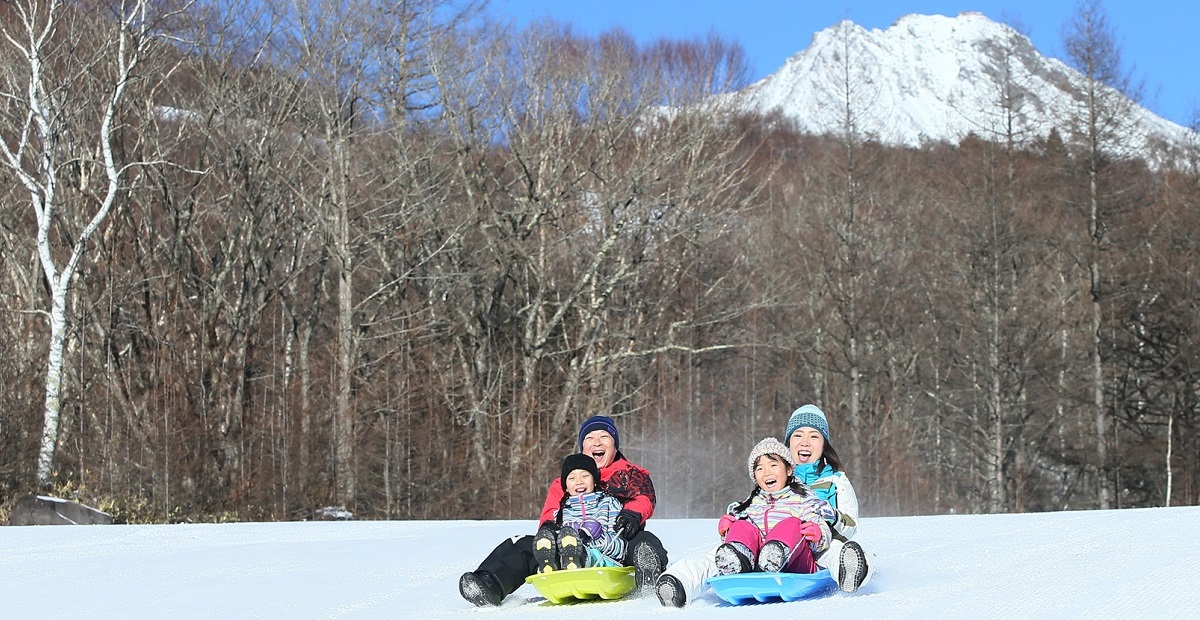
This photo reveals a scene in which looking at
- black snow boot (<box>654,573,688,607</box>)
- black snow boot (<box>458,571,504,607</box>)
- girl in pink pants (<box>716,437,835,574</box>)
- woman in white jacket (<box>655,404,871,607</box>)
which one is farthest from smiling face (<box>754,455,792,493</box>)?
black snow boot (<box>458,571,504,607</box>)

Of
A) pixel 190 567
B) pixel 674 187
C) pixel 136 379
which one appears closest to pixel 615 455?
pixel 190 567

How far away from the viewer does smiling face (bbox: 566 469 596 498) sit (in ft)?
20.6

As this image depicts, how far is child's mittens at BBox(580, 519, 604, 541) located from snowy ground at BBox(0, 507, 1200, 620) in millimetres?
328

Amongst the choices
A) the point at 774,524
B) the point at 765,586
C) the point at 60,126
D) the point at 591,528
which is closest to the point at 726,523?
the point at 774,524

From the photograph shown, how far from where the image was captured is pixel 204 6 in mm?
21969

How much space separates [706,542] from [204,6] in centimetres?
1669

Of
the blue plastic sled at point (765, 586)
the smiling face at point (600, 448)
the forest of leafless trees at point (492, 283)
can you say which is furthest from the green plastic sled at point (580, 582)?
the forest of leafless trees at point (492, 283)

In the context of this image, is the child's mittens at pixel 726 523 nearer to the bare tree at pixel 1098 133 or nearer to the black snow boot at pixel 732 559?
the black snow boot at pixel 732 559

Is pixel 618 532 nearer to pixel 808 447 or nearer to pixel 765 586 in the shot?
pixel 765 586

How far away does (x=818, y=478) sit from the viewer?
6.50m

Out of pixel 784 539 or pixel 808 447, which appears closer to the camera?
pixel 784 539

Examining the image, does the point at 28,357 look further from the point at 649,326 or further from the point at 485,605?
the point at 485,605

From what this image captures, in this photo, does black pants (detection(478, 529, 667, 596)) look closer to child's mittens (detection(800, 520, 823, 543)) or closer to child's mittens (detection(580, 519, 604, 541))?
child's mittens (detection(580, 519, 604, 541))

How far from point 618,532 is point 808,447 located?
3.78ft
